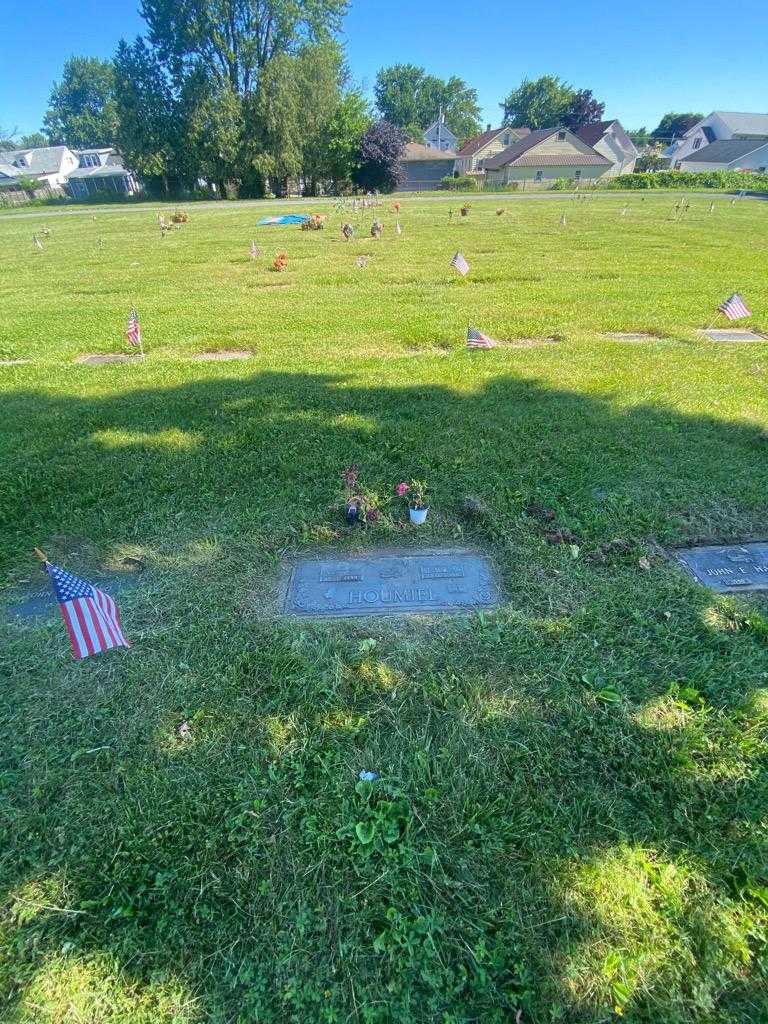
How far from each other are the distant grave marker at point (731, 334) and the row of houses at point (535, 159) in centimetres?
4618

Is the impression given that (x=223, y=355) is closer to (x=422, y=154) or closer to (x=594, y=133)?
(x=422, y=154)

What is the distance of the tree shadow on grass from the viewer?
5.44 ft

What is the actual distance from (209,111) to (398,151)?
47.1ft

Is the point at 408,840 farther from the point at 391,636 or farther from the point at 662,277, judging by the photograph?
the point at 662,277

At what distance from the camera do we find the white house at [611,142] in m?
56.7

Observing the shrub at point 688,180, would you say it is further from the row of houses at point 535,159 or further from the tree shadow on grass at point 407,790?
the tree shadow on grass at point 407,790

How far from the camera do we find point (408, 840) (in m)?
1.95

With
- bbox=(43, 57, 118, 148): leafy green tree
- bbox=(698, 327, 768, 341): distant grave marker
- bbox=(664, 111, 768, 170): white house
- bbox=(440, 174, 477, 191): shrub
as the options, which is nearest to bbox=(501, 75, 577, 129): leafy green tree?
bbox=(664, 111, 768, 170): white house

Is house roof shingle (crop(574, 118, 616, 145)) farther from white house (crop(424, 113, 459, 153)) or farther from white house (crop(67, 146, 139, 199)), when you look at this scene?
white house (crop(67, 146, 139, 199))

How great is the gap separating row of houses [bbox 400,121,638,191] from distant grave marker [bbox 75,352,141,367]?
159 ft

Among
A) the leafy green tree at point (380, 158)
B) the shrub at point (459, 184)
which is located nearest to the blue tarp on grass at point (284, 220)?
the leafy green tree at point (380, 158)

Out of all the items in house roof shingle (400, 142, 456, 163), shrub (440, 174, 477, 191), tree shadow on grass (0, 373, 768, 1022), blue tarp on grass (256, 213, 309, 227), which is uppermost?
house roof shingle (400, 142, 456, 163)

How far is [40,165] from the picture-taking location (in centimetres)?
6512

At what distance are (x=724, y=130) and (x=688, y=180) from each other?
33467 millimetres
